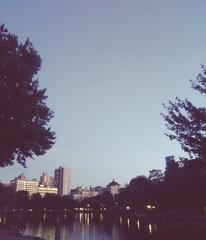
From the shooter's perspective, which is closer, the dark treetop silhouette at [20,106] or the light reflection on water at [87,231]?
the dark treetop silhouette at [20,106]

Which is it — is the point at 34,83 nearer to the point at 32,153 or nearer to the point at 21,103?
the point at 21,103

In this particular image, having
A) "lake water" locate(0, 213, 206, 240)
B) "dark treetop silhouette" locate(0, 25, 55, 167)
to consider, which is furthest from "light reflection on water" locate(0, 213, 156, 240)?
"dark treetop silhouette" locate(0, 25, 55, 167)

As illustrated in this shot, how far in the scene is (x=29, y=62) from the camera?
2453cm

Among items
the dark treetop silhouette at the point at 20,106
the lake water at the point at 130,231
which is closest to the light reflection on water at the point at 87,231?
the lake water at the point at 130,231

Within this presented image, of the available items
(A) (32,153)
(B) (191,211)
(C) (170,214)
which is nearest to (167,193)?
(C) (170,214)

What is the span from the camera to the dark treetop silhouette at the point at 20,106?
2209 centimetres

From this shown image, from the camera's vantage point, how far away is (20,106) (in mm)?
22250

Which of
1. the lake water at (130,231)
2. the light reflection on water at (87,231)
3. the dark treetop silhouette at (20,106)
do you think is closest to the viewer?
the dark treetop silhouette at (20,106)

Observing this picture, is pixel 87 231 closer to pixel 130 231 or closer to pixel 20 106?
pixel 130 231

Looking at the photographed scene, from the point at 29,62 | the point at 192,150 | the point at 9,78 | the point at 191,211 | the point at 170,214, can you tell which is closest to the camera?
the point at 192,150

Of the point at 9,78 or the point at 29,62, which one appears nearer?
the point at 9,78

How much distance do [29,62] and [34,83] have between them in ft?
4.99

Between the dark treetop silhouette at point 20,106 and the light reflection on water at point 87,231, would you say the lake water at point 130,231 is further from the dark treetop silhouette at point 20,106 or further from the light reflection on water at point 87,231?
the dark treetop silhouette at point 20,106

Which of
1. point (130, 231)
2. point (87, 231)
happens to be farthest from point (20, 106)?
point (87, 231)
